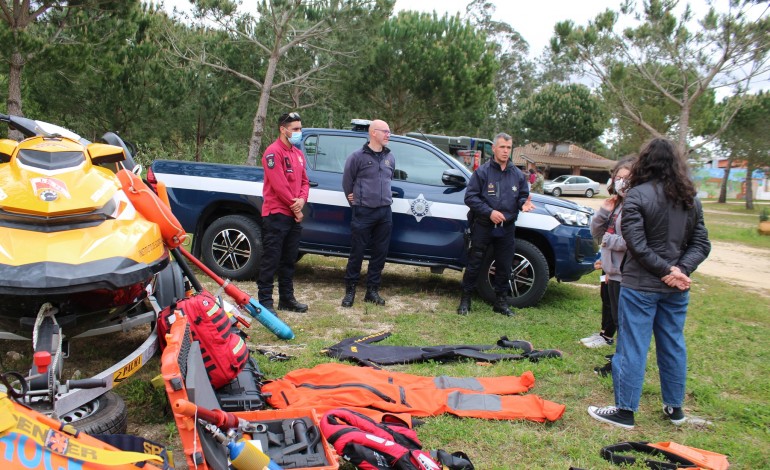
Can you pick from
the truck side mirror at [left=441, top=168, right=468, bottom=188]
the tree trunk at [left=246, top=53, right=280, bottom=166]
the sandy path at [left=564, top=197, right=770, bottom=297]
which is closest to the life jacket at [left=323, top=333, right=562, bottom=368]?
the truck side mirror at [left=441, top=168, right=468, bottom=188]

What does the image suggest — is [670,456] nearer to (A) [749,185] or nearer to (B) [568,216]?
(B) [568,216]

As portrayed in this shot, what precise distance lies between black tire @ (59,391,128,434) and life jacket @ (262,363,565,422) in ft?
3.00

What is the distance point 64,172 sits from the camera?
3096mm

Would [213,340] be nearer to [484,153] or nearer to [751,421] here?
[751,421]

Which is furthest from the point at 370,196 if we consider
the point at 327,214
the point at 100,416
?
the point at 100,416

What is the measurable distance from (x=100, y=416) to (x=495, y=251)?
4.25 m

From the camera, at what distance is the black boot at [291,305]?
232 inches

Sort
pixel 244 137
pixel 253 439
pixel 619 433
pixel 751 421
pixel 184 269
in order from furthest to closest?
1. pixel 244 137
2. pixel 184 269
3. pixel 751 421
4. pixel 619 433
5. pixel 253 439

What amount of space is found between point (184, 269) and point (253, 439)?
1721 millimetres

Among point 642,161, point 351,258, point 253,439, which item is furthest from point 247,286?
point 642,161

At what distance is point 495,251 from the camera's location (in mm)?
6168

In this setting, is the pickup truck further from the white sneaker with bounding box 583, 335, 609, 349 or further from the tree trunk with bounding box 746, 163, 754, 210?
the tree trunk with bounding box 746, 163, 754, 210

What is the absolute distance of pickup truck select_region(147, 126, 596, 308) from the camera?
6.37 metres

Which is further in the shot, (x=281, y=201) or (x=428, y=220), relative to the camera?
(x=428, y=220)
